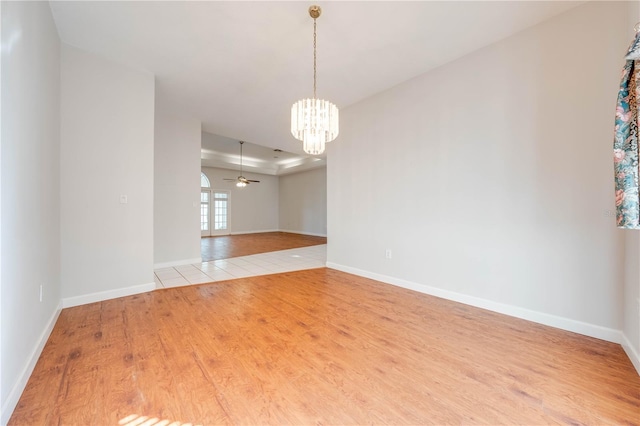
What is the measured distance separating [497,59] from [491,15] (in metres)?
0.50

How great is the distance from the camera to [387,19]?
2428mm

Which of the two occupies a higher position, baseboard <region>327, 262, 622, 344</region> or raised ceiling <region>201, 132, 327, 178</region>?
raised ceiling <region>201, 132, 327, 178</region>

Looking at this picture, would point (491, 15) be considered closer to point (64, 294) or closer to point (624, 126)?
point (624, 126)

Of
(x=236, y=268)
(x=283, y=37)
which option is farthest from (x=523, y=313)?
(x=236, y=268)

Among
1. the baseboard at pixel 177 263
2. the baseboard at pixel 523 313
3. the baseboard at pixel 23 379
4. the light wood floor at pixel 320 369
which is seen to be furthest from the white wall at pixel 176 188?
the baseboard at pixel 523 313

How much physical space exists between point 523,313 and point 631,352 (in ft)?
2.40

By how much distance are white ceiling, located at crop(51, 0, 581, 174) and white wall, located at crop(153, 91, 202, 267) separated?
1.16 m

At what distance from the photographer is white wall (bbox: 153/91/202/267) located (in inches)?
185

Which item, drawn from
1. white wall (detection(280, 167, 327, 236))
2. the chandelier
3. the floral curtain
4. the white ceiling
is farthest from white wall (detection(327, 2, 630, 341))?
white wall (detection(280, 167, 327, 236))

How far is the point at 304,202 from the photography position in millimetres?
11219

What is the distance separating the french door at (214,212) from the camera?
10.2 metres

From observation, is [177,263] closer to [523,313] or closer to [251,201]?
[523,313]

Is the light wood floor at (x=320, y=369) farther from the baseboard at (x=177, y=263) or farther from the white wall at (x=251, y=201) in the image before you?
the white wall at (x=251, y=201)

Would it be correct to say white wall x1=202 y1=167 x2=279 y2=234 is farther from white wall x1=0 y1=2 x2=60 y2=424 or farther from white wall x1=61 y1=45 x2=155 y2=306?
white wall x1=0 y1=2 x2=60 y2=424
